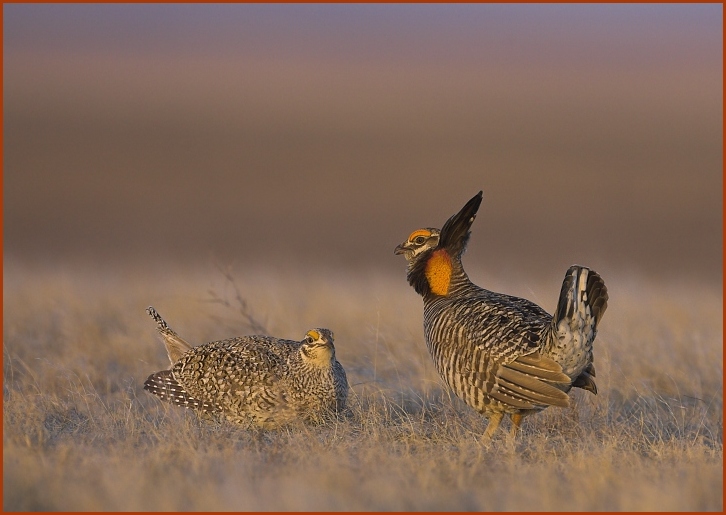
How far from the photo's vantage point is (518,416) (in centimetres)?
624

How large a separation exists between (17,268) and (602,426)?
841 cm

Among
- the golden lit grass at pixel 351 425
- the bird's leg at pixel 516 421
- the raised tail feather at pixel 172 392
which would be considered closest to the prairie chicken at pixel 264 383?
the raised tail feather at pixel 172 392

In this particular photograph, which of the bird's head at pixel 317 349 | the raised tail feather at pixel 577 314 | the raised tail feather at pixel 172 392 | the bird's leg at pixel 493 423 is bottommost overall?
the bird's leg at pixel 493 423

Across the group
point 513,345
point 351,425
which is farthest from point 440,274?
point 351,425

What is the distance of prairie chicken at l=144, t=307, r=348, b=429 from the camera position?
642cm

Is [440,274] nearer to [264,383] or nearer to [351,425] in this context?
Answer: [351,425]

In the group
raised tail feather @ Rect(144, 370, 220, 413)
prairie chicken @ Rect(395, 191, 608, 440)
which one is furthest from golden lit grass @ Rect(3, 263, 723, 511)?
prairie chicken @ Rect(395, 191, 608, 440)

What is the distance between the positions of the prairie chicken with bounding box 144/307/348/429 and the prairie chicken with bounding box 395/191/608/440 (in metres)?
0.63

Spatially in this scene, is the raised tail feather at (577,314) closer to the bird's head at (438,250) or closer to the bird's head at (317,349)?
the bird's head at (438,250)

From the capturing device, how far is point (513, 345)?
5.91m

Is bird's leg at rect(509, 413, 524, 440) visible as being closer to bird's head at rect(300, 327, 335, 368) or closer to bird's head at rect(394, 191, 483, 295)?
bird's head at rect(394, 191, 483, 295)

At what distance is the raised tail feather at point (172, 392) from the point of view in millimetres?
6633

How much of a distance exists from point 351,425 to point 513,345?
102cm

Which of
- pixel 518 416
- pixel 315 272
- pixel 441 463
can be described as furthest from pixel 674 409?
pixel 315 272
